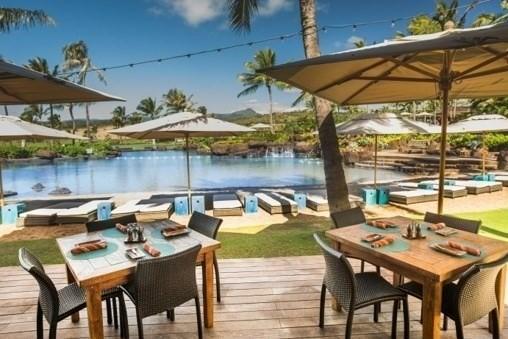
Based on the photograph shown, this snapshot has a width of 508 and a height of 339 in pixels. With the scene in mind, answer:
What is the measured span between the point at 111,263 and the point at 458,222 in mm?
2856

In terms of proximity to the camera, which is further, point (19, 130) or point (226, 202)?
point (226, 202)

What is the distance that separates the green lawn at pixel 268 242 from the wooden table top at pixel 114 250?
1767 mm

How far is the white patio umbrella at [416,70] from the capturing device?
1.96 meters

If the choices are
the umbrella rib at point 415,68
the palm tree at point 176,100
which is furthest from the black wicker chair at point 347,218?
the palm tree at point 176,100

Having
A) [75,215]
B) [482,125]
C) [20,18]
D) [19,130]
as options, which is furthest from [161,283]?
[20,18]

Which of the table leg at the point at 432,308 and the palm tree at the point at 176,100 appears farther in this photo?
the palm tree at the point at 176,100

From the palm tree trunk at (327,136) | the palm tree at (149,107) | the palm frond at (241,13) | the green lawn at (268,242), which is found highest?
the palm tree at (149,107)

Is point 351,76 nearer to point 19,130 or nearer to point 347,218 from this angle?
point 347,218

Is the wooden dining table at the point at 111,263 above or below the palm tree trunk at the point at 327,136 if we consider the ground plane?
below

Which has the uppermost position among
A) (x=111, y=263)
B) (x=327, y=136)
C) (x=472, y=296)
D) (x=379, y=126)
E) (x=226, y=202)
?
(x=379, y=126)

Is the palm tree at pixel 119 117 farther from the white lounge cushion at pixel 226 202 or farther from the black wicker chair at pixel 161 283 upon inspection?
the black wicker chair at pixel 161 283

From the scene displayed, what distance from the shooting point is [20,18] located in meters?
12.0

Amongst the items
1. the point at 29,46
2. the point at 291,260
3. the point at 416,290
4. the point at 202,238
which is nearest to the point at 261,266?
→ the point at 291,260

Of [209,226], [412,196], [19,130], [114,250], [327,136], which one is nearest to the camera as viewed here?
[114,250]
